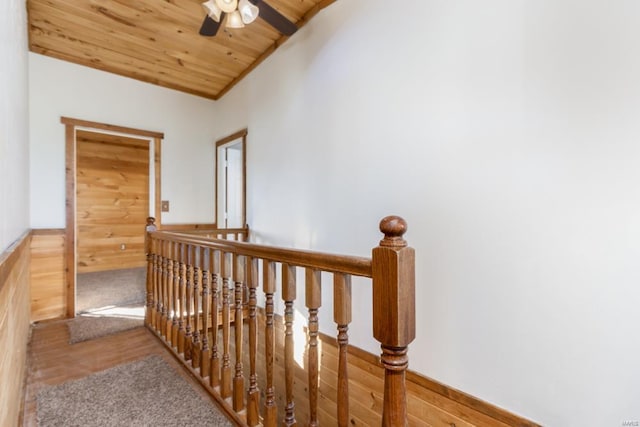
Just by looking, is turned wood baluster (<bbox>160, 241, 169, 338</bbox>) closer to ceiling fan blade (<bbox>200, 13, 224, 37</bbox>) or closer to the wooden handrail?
the wooden handrail

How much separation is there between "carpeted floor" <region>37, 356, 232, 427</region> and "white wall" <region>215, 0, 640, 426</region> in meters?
1.17

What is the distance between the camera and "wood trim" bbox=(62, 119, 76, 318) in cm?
310

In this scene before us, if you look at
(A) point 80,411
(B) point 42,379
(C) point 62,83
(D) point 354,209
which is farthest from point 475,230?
(C) point 62,83

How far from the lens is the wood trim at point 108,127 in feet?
10.3

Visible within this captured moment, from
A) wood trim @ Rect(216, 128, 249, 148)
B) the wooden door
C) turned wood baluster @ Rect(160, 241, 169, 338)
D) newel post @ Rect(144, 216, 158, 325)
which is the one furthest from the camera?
the wooden door

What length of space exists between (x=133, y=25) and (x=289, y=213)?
86.4 inches

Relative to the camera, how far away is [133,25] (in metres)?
2.68

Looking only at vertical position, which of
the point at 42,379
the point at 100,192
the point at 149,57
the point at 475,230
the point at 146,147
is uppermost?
the point at 149,57

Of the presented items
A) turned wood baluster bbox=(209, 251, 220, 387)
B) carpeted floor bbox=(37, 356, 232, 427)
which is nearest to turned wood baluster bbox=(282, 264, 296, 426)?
carpeted floor bbox=(37, 356, 232, 427)

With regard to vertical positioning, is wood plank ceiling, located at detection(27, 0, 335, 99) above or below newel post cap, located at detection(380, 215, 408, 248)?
above

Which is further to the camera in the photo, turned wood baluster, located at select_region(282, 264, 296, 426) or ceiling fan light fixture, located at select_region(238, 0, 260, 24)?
ceiling fan light fixture, located at select_region(238, 0, 260, 24)

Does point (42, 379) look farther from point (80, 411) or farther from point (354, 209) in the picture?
point (354, 209)

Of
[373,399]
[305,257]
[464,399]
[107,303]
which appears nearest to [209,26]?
[305,257]

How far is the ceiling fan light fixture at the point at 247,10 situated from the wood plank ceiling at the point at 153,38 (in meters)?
0.66
